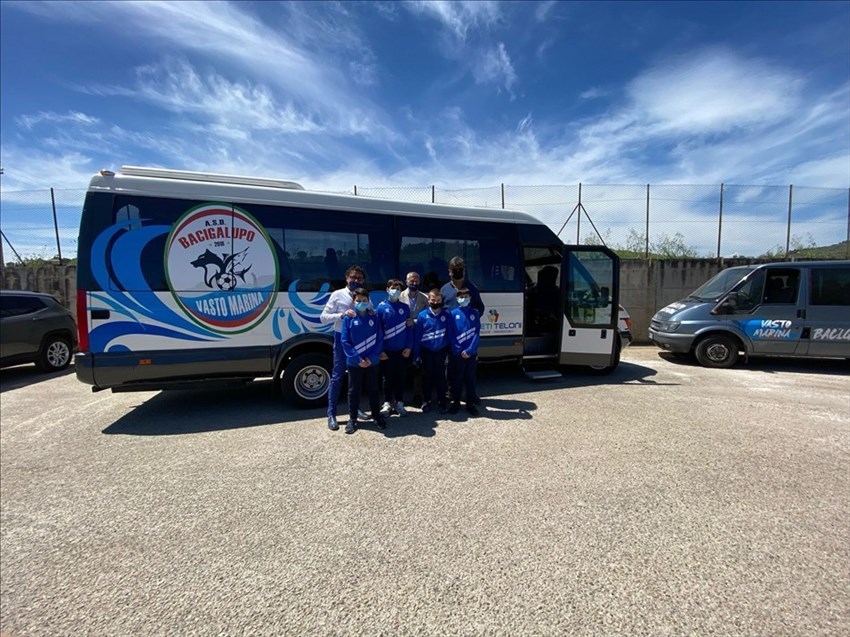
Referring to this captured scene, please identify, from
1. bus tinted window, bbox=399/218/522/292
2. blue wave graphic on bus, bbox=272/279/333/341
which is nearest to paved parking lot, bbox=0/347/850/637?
blue wave graphic on bus, bbox=272/279/333/341

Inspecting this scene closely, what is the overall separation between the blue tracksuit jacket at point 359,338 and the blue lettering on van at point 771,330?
7596mm

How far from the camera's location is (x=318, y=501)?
128 inches

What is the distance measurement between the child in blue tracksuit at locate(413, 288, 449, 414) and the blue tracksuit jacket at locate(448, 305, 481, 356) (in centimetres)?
9

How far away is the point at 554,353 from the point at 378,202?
155 inches

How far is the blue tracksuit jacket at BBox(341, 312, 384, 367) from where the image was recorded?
15.3ft

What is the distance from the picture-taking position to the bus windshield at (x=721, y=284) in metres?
8.29

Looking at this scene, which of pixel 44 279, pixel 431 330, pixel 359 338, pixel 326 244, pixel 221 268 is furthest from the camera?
pixel 44 279

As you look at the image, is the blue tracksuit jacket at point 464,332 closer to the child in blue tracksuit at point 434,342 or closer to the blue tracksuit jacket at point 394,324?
the child in blue tracksuit at point 434,342

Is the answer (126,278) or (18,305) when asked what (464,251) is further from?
(18,305)

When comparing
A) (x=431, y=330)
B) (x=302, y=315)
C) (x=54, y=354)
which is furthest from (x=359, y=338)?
(x=54, y=354)

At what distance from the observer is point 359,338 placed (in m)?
4.67

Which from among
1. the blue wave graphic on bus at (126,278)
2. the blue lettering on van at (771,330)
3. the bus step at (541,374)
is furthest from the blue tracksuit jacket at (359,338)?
the blue lettering on van at (771,330)

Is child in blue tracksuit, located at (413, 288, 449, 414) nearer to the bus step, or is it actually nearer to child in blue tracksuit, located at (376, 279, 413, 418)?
child in blue tracksuit, located at (376, 279, 413, 418)

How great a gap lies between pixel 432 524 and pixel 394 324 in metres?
2.58
